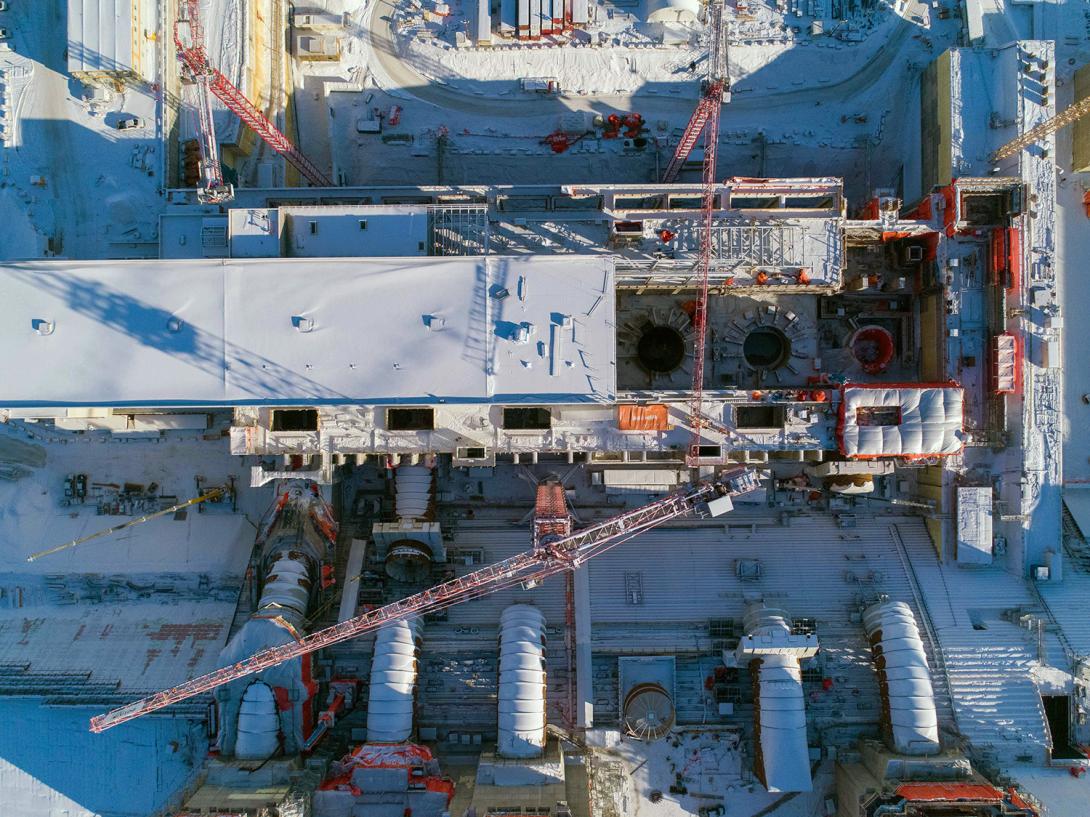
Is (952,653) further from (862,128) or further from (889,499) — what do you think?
(862,128)

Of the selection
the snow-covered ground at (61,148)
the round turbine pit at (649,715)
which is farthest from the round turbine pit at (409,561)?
the snow-covered ground at (61,148)

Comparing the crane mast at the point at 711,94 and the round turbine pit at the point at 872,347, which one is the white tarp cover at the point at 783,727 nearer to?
the round turbine pit at the point at 872,347

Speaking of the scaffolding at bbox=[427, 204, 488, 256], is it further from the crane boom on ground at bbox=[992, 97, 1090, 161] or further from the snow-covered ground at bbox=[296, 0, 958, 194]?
the crane boom on ground at bbox=[992, 97, 1090, 161]

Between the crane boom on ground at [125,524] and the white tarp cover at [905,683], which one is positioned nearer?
the white tarp cover at [905,683]

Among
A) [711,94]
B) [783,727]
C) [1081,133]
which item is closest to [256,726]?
[783,727]

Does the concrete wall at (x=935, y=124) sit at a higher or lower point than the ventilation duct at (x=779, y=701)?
higher

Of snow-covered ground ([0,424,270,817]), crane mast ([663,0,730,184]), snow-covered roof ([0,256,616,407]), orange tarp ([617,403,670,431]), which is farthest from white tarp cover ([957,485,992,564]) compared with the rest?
snow-covered ground ([0,424,270,817])

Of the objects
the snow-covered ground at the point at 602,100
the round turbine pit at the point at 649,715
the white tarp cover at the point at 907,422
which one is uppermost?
the snow-covered ground at the point at 602,100
